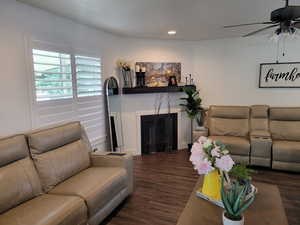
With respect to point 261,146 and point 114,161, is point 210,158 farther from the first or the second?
point 261,146

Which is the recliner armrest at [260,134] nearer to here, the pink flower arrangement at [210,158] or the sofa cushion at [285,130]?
the sofa cushion at [285,130]

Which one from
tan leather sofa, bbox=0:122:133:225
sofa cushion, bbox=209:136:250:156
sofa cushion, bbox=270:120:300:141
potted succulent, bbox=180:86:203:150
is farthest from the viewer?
potted succulent, bbox=180:86:203:150

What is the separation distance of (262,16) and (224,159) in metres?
2.41

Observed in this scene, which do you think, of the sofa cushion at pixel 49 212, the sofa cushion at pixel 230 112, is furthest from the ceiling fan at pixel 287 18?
the sofa cushion at pixel 49 212

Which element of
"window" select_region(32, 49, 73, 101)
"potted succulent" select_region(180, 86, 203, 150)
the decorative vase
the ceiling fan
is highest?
the ceiling fan

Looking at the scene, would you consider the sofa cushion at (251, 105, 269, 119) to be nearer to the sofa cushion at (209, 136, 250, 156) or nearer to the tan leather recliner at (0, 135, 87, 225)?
the sofa cushion at (209, 136, 250, 156)

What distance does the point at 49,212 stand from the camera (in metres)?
1.75

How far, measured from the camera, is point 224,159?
1719 millimetres

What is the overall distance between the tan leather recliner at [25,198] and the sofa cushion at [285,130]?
358 centimetres

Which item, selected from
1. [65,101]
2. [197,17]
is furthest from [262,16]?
[65,101]

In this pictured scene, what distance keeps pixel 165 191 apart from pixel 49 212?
1.69m

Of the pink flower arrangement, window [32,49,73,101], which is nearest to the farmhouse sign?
the pink flower arrangement

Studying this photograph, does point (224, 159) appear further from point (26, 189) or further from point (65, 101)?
point (65, 101)

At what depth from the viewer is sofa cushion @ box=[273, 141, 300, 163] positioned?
11.4 ft
